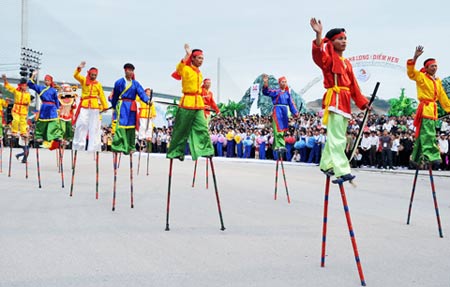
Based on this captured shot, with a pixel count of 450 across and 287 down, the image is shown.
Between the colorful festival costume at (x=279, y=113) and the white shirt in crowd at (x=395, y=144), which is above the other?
the colorful festival costume at (x=279, y=113)

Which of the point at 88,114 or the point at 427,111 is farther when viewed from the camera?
the point at 88,114

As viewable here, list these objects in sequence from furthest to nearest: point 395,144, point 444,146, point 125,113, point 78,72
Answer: point 395,144 < point 444,146 < point 78,72 < point 125,113

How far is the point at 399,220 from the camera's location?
707 cm

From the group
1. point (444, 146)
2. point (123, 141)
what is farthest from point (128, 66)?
point (444, 146)

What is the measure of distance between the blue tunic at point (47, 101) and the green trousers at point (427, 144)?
27.8ft

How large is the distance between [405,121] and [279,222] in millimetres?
18672

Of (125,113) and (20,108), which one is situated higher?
(20,108)

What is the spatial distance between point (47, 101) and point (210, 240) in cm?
770

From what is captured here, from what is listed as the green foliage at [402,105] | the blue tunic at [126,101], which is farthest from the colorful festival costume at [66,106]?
the green foliage at [402,105]

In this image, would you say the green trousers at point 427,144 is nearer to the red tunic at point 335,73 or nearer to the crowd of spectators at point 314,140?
the red tunic at point 335,73

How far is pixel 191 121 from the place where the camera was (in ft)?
21.3

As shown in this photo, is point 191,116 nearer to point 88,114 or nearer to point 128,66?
point 128,66

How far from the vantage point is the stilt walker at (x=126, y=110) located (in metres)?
7.97

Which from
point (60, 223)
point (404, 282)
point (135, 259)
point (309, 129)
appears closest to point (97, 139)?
point (60, 223)
